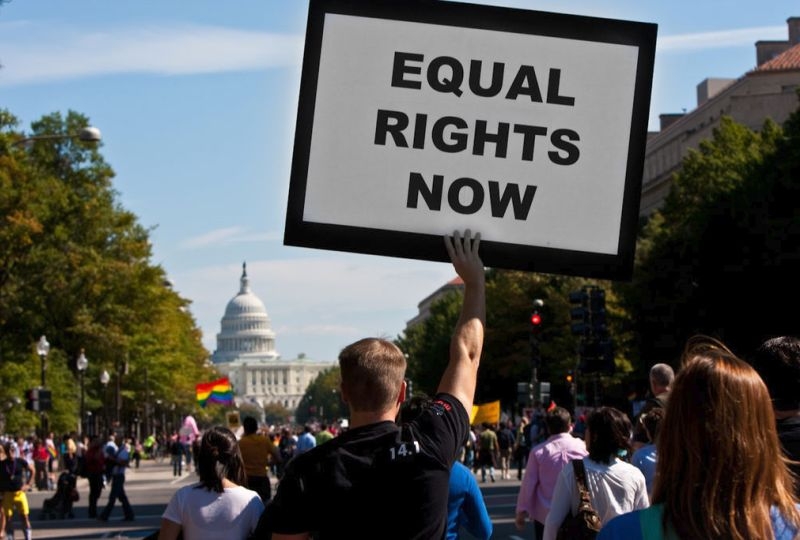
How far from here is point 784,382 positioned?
5250mm

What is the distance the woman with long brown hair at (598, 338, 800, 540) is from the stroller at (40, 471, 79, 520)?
30624 millimetres

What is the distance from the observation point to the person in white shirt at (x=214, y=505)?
25.3 ft

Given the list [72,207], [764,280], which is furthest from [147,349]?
[764,280]

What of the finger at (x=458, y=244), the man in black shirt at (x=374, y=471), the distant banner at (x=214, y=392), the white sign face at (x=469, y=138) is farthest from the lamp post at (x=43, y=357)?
the man in black shirt at (x=374, y=471)

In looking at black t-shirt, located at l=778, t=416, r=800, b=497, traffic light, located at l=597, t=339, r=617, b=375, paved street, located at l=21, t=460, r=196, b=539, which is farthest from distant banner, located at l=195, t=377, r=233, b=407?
black t-shirt, located at l=778, t=416, r=800, b=497

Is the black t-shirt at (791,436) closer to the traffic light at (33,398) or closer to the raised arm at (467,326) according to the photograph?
the raised arm at (467,326)

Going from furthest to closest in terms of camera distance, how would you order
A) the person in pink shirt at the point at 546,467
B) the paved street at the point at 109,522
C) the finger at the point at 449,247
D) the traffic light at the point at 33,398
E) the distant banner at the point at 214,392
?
1. the distant banner at the point at 214,392
2. the traffic light at the point at 33,398
3. the paved street at the point at 109,522
4. the person in pink shirt at the point at 546,467
5. the finger at the point at 449,247

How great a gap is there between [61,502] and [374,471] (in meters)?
30.2

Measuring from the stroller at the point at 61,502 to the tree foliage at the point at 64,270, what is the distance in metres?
24.1

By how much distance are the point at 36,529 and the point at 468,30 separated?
85.2 ft

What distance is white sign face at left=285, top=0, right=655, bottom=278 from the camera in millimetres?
5172

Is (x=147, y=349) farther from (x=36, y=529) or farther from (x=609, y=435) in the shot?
(x=609, y=435)

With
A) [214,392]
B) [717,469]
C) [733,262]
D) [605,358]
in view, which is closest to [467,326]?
[717,469]

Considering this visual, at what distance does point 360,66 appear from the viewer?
5242 mm
